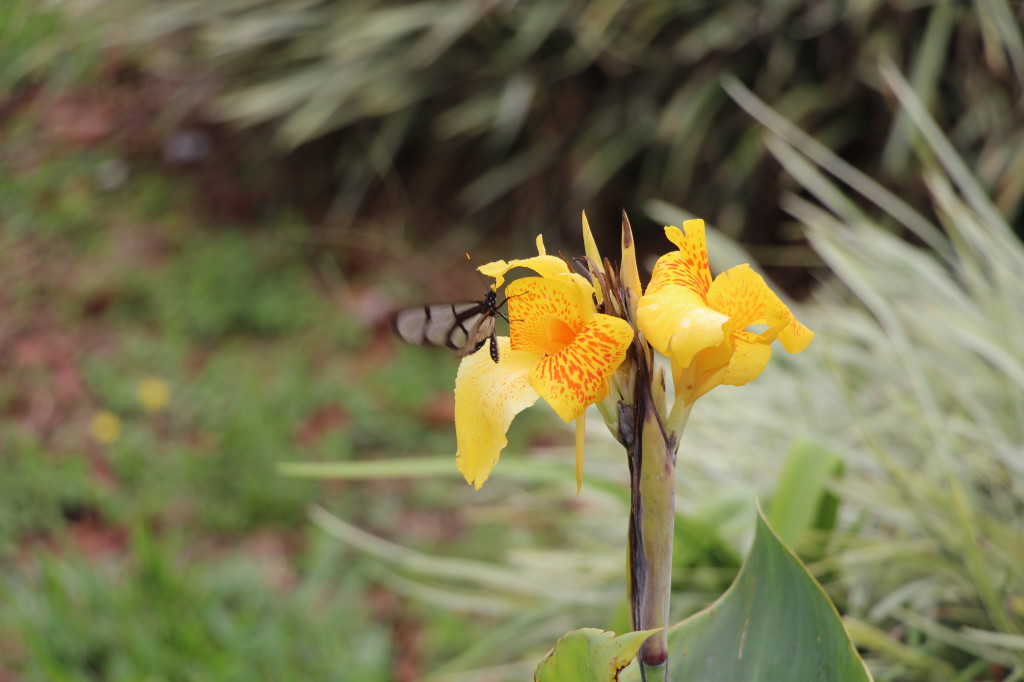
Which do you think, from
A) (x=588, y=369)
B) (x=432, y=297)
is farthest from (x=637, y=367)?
(x=432, y=297)

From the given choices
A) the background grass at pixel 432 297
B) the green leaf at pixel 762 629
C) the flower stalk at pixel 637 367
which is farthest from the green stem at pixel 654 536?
the background grass at pixel 432 297

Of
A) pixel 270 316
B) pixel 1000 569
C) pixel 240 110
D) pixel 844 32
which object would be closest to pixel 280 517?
pixel 270 316

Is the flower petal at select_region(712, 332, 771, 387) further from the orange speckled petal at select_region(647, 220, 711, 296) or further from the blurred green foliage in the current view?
the blurred green foliage

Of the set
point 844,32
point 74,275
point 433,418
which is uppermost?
point 844,32

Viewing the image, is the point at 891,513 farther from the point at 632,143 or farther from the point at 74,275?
the point at 74,275

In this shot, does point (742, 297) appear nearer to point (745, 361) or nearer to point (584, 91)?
point (745, 361)

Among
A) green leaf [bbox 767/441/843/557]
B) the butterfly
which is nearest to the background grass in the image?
green leaf [bbox 767/441/843/557]
